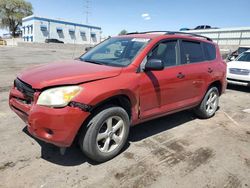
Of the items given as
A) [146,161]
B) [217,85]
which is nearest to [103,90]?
[146,161]

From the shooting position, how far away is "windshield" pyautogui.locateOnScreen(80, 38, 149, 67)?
155 inches

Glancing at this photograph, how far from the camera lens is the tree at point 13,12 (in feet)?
233

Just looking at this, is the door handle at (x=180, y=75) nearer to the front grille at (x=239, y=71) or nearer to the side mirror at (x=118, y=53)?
the side mirror at (x=118, y=53)

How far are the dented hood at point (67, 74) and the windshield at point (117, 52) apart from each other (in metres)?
0.30

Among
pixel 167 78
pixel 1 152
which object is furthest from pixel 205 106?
pixel 1 152

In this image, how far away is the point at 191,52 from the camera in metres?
4.95

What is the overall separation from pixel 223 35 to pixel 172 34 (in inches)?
1373

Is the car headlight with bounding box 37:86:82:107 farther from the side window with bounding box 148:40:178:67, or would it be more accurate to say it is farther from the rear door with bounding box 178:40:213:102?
the rear door with bounding box 178:40:213:102

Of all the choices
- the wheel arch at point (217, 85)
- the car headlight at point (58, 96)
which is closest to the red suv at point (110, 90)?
the car headlight at point (58, 96)

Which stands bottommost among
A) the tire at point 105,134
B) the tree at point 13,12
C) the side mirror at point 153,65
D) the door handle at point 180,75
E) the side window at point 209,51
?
the tire at point 105,134

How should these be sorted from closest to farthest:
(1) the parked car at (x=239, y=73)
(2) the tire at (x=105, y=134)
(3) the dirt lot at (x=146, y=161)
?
(3) the dirt lot at (x=146, y=161), (2) the tire at (x=105, y=134), (1) the parked car at (x=239, y=73)

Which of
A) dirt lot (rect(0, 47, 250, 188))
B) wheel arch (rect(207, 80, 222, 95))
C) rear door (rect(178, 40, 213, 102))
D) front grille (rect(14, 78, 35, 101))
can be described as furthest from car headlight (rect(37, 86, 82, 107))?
wheel arch (rect(207, 80, 222, 95))

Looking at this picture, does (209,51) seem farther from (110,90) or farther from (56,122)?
(56,122)

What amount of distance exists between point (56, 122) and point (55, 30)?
66.8 meters
